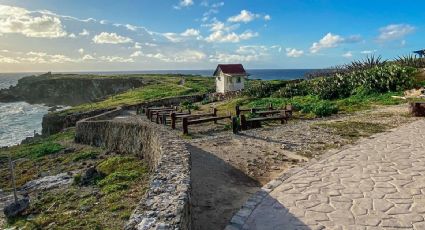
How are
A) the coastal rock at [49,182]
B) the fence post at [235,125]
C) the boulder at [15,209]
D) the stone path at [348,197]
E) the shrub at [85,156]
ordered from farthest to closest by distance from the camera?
the shrub at [85,156] → the fence post at [235,125] → the coastal rock at [49,182] → the boulder at [15,209] → the stone path at [348,197]

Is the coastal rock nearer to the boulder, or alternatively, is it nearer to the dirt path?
the boulder

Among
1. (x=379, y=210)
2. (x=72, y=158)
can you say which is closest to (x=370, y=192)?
(x=379, y=210)

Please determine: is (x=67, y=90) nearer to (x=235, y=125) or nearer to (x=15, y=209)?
(x=235, y=125)

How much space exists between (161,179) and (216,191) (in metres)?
2.88

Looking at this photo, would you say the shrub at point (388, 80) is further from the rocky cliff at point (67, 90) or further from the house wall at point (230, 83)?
the rocky cliff at point (67, 90)

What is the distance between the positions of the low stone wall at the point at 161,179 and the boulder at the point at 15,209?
472 cm

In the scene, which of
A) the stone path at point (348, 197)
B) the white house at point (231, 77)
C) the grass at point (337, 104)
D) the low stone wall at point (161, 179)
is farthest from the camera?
the white house at point (231, 77)

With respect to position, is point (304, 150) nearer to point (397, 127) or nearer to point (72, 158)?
point (397, 127)

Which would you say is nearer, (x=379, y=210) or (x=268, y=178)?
(x=379, y=210)

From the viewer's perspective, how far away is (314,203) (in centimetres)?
900

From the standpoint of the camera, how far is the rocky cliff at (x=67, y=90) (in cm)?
10162

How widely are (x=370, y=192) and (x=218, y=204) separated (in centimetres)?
373

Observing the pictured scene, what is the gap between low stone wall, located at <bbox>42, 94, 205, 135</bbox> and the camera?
43319 mm

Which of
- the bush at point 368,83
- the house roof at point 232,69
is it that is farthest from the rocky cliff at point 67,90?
the bush at point 368,83
